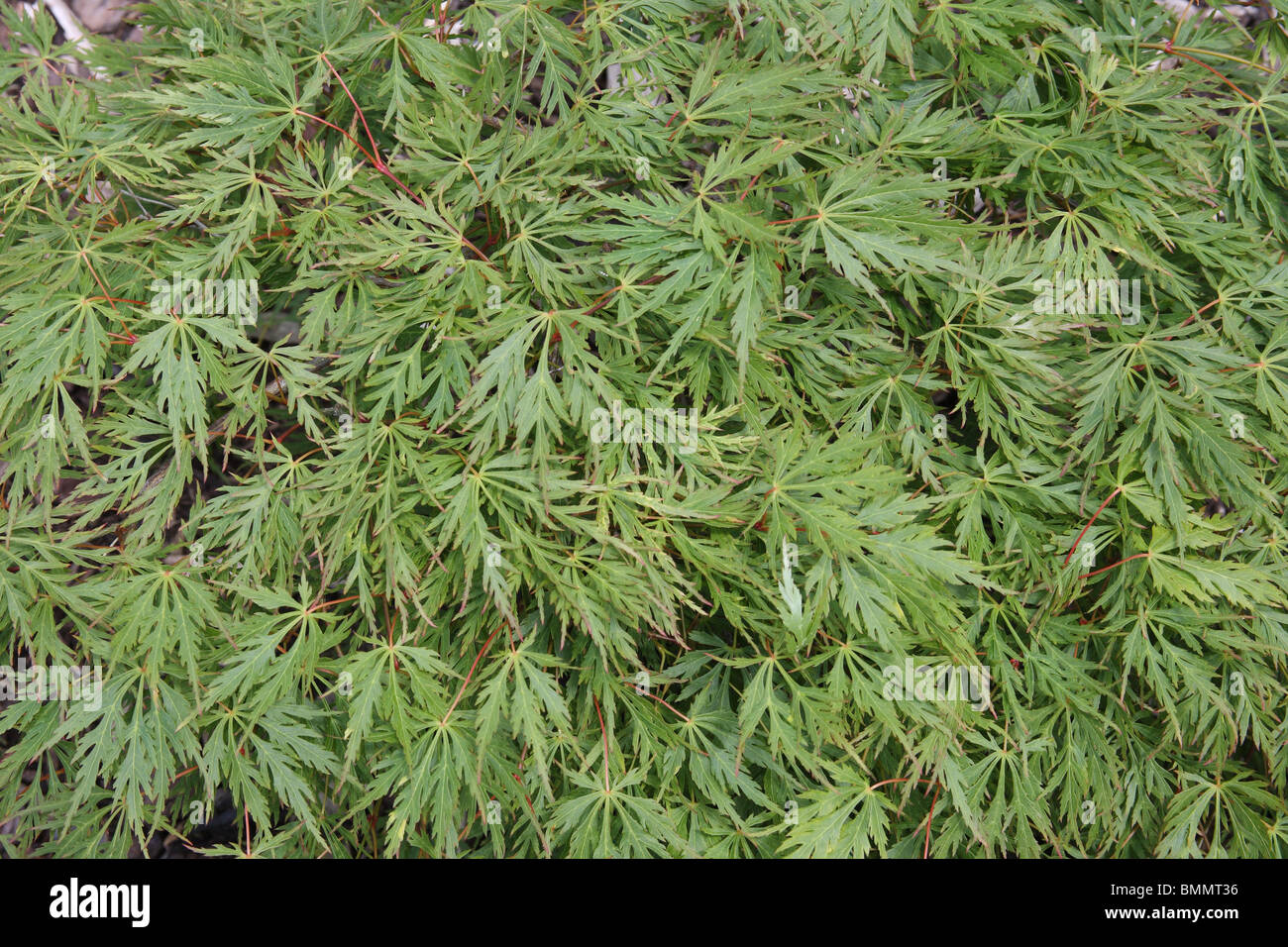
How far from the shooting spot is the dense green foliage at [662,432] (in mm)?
1560

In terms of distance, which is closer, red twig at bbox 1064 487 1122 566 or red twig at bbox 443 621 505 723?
red twig at bbox 443 621 505 723

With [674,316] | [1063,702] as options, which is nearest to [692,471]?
[674,316]

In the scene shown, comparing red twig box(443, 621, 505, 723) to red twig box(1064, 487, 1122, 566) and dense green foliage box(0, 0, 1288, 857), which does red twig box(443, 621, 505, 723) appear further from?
red twig box(1064, 487, 1122, 566)

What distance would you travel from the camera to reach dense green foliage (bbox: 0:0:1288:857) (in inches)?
61.4

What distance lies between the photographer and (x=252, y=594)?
1.63 metres

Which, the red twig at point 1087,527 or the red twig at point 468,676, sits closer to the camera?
the red twig at point 468,676

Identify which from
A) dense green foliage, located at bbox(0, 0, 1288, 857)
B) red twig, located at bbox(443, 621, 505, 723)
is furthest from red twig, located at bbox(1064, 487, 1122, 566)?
red twig, located at bbox(443, 621, 505, 723)

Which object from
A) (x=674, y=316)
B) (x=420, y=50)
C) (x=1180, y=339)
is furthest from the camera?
(x=1180, y=339)

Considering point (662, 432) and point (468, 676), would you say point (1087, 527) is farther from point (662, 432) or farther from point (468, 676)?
point (468, 676)

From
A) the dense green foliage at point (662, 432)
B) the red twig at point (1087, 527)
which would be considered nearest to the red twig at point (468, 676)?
the dense green foliage at point (662, 432)

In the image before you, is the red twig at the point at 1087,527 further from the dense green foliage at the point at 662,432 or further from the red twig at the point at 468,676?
the red twig at the point at 468,676

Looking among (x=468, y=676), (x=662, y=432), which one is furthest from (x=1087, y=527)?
(x=468, y=676)

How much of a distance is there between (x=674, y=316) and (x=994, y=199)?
789mm
